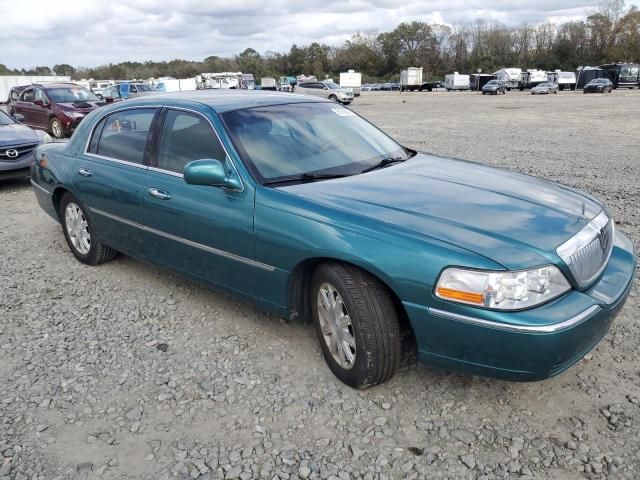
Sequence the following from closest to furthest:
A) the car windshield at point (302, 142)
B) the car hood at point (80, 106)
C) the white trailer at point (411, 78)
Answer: the car windshield at point (302, 142) < the car hood at point (80, 106) < the white trailer at point (411, 78)

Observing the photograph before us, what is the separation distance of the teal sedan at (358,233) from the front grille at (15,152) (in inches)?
186

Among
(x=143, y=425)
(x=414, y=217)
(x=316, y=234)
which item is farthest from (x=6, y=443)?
(x=414, y=217)

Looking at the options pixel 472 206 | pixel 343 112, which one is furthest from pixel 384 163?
pixel 472 206

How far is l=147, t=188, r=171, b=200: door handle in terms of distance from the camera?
382 cm

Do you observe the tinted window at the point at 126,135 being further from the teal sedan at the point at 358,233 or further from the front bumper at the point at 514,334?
the front bumper at the point at 514,334

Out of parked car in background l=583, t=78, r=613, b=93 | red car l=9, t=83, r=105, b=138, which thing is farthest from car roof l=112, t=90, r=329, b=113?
parked car in background l=583, t=78, r=613, b=93

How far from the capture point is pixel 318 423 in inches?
111

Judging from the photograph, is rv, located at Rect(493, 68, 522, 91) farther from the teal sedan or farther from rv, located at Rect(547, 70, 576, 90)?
the teal sedan

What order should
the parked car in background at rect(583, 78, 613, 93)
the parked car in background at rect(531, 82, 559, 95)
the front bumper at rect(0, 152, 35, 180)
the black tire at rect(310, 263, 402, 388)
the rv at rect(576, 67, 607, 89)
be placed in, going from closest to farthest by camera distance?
the black tire at rect(310, 263, 402, 388) < the front bumper at rect(0, 152, 35, 180) < the parked car in background at rect(583, 78, 613, 93) < the parked car in background at rect(531, 82, 559, 95) < the rv at rect(576, 67, 607, 89)

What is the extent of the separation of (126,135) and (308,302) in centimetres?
224

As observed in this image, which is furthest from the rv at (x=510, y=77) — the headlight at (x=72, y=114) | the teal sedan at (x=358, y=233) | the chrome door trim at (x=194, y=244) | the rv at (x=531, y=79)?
the chrome door trim at (x=194, y=244)

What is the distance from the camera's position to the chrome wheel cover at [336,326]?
2.98m

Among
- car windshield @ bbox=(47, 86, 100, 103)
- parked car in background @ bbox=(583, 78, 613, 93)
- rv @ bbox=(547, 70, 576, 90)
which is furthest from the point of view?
rv @ bbox=(547, 70, 576, 90)

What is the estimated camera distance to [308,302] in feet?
10.7
